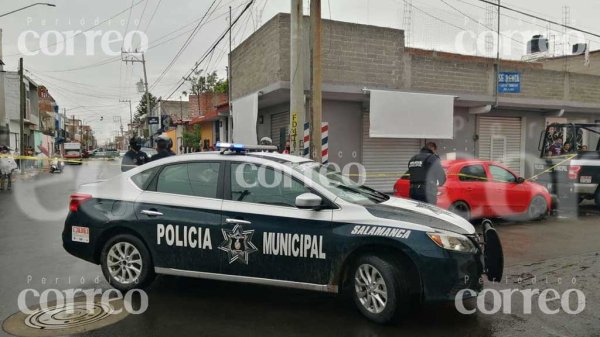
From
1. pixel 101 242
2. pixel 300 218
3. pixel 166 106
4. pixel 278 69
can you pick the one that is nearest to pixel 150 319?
pixel 101 242

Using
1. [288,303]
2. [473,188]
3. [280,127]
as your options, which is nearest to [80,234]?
[288,303]

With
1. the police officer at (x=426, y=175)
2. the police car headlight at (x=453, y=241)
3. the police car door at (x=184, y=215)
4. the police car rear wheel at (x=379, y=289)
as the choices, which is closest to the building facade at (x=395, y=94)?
the police officer at (x=426, y=175)

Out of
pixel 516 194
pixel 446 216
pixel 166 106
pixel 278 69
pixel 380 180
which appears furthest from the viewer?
pixel 166 106

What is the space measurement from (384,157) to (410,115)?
5.51ft

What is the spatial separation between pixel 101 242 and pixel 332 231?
2.69m

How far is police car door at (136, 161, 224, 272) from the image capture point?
16.1 ft

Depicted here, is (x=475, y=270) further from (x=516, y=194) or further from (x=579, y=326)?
(x=516, y=194)

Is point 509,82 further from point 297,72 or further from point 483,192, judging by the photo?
point 297,72

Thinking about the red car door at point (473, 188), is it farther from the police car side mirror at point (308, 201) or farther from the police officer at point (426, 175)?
the police car side mirror at point (308, 201)

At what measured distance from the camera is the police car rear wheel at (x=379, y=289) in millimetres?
4289

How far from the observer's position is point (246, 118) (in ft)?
48.6

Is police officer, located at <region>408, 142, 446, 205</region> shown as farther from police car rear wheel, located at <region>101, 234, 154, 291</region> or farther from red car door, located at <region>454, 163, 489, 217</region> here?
police car rear wheel, located at <region>101, 234, 154, 291</region>

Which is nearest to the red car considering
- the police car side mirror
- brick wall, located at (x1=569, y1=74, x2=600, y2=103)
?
the police car side mirror

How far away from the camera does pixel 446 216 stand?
15.7 feet
